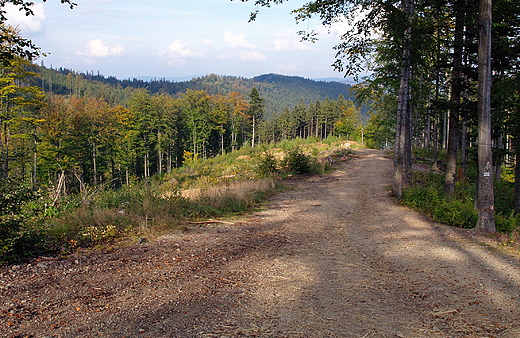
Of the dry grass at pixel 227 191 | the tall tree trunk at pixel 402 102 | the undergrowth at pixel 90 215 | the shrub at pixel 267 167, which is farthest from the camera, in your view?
the shrub at pixel 267 167

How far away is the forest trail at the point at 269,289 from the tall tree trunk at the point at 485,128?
97cm

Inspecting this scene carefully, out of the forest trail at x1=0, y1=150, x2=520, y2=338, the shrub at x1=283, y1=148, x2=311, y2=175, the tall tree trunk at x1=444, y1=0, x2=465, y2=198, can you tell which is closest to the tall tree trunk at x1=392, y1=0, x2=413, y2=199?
the tall tree trunk at x1=444, y1=0, x2=465, y2=198

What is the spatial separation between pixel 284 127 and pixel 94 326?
89741 mm

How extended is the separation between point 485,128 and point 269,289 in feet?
22.8

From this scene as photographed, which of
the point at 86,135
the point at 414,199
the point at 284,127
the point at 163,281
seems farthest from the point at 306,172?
the point at 284,127

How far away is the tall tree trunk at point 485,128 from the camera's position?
742cm

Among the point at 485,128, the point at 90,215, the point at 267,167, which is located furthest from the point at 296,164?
the point at 90,215

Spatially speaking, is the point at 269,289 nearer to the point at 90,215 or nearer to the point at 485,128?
the point at 90,215

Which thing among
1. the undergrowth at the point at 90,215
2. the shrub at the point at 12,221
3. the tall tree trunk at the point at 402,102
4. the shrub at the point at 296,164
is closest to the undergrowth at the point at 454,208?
the tall tree trunk at the point at 402,102

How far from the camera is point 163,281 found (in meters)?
4.28

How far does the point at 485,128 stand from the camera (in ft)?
24.7

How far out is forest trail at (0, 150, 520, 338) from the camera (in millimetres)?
3215

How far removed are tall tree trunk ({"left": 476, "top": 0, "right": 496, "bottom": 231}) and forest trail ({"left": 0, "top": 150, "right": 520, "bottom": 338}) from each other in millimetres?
973

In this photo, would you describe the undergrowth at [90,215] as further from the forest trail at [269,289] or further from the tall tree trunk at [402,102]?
the tall tree trunk at [402,102]
